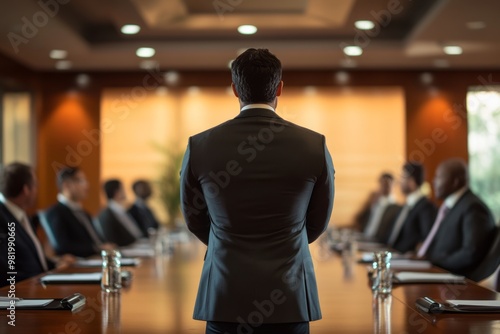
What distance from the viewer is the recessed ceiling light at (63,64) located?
11010mm

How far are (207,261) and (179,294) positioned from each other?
1.19 meters

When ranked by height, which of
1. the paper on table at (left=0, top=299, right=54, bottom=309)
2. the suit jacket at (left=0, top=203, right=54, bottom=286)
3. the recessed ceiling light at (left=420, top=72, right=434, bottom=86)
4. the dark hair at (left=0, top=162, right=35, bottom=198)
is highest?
the recessed ceiling light at (left=420, top=72, right=434, bottom=86)

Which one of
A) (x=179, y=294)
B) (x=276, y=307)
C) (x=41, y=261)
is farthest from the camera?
(x=41, y=261)

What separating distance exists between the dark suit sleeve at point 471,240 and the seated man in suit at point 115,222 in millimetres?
3996

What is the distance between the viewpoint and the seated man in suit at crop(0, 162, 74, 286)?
436cm

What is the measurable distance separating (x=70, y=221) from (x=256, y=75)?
14.9 feet

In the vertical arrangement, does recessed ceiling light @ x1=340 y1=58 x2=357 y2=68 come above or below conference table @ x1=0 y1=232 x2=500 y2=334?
above

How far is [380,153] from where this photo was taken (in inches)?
475

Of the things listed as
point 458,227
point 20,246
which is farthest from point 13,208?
point 458,227

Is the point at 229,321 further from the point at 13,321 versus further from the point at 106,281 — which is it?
the point at 106,281

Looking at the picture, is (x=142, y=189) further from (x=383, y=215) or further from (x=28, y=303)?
(x=28, y=303)

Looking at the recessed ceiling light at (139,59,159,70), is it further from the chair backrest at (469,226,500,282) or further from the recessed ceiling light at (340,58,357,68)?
the chair backrest at (469,226,500,282)

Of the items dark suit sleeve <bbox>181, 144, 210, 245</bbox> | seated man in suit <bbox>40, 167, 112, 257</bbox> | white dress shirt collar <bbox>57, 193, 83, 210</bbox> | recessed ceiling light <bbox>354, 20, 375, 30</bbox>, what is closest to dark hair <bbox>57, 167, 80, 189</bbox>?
seated man in suit <bbox>40, 167, 112, 257</bbox>

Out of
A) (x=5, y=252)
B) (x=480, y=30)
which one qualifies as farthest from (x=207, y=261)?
(x=480, y=30)
